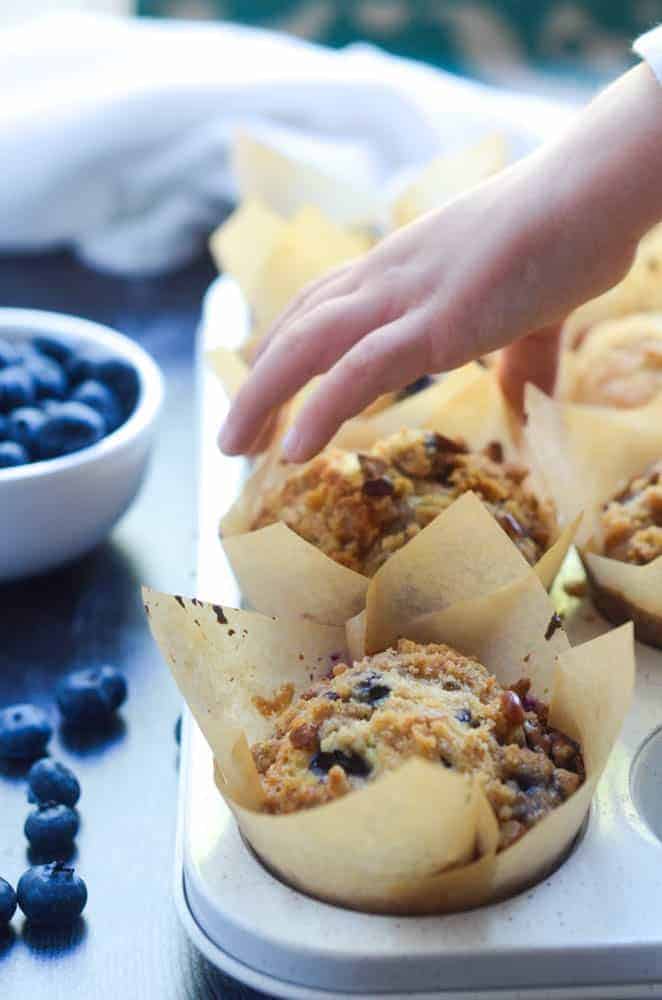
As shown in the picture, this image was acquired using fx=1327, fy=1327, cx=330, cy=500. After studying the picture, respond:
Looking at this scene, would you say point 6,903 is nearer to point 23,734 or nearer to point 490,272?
point 23,734

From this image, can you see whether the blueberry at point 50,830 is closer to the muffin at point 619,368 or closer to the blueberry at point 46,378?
the blueberry at point 46,378

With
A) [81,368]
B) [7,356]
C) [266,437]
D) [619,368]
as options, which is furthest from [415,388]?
[7,356]

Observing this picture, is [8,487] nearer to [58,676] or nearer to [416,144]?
[58,676]

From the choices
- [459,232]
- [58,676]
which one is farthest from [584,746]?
[58,676]

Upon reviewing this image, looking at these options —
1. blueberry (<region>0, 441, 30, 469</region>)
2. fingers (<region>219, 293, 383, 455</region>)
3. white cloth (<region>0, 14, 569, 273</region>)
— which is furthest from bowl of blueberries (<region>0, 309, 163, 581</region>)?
white cloth (<region>0, 14, 569, 273</region>)

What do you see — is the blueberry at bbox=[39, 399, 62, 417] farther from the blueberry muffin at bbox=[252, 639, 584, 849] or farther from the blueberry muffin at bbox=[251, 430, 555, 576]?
the blueberry muffin at bbox=[252, 639, 584, 849]

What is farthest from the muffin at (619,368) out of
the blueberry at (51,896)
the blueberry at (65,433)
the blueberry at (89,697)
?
the blueberry at (51,896)
